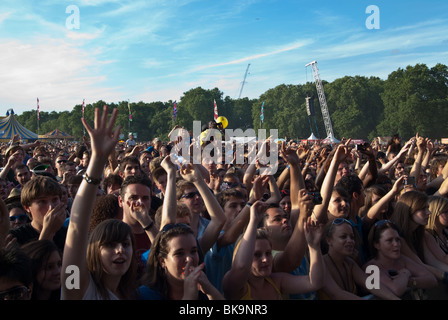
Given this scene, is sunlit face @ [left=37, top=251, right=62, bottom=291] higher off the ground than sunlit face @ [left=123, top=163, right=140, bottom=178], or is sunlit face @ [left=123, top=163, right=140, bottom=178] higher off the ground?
sunlit face @ [left=123, top=163, right=140, bottom=178]

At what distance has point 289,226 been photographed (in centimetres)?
358

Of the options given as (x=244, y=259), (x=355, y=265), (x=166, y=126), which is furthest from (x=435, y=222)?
(x=166, y=126)

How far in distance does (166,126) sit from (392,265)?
89030 mm

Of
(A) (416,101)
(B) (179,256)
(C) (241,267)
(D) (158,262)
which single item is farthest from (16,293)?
(A) (416,101)

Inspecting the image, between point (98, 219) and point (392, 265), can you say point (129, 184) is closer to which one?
point (98, 219)

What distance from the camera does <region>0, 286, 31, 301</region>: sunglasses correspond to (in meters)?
2.32

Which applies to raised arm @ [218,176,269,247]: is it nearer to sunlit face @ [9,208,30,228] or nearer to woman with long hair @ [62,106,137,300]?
woman with long hair @ [62,106,137,300]

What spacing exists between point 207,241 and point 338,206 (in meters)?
1.49

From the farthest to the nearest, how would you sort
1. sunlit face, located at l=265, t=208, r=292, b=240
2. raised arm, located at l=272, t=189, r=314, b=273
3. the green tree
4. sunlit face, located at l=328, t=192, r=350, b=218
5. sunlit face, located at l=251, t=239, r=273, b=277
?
1. the green tree
2. sunlit face, located at l=328, t=192, r=350, b=218
3. sunlit face, located at l=265, t=208, r=292, b=240
4. raised arm, located at l=272, t=189, r=314, b=273
5. sunlit face, located at l=251, t=239, r=273, b=277

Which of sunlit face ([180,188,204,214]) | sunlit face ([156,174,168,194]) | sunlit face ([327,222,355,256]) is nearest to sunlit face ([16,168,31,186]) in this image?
sunlit face ([156,174,168,194])

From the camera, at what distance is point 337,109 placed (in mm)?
73250

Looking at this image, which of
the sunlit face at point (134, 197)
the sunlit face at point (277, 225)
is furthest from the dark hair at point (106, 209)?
the sunlit face at point (277, 225)

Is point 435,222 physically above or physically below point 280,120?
below

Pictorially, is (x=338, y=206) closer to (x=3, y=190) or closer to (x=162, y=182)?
(x=162, y=182)
